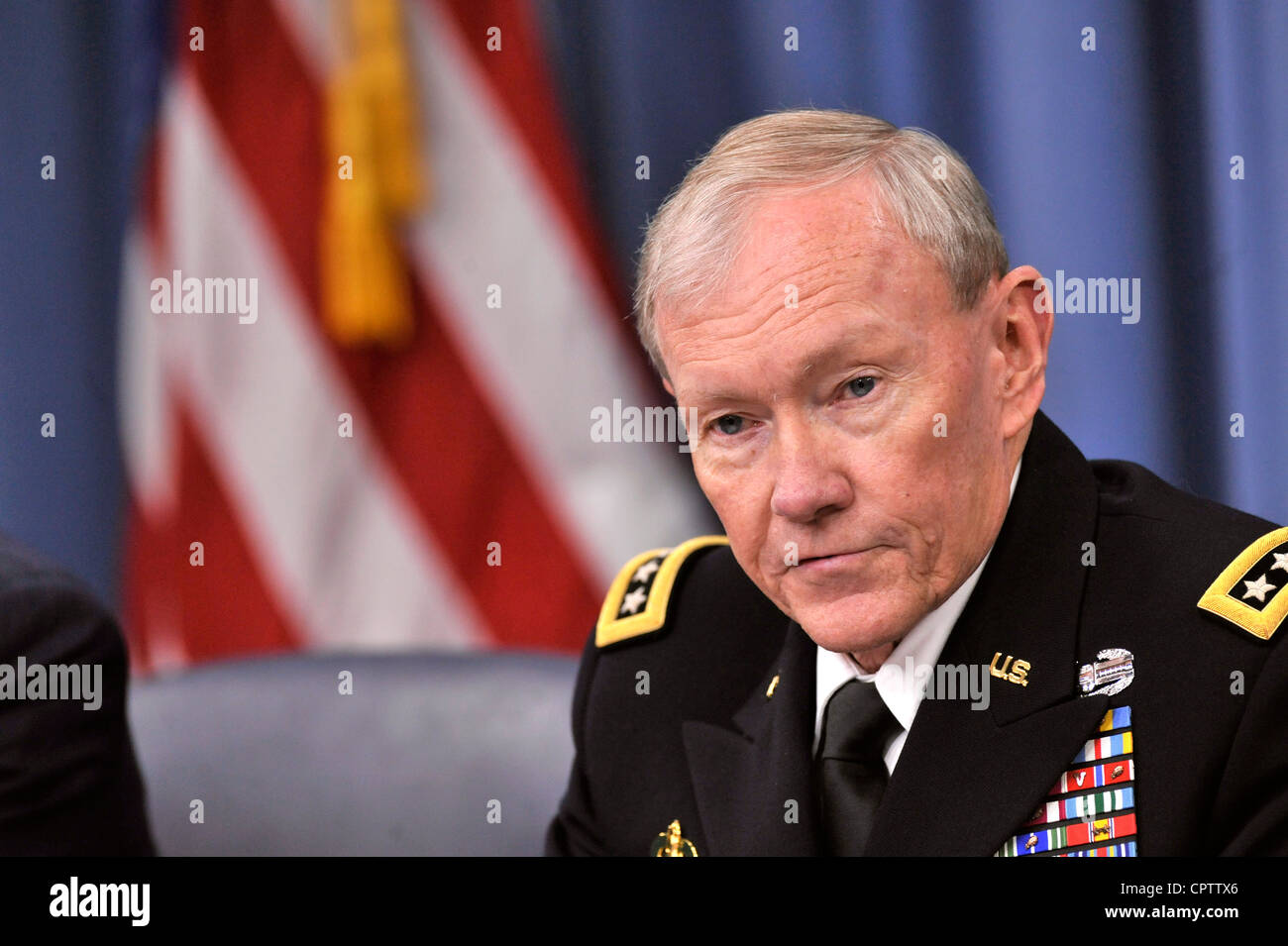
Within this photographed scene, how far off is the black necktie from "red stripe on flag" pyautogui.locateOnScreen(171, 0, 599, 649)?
101cm

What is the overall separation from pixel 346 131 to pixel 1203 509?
1.52 meters

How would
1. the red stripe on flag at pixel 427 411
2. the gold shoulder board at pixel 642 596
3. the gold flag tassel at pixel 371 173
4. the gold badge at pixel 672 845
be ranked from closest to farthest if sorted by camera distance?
the gold badge at pixel 672 845 < the gold shoulder board at pixel 642 596 < the gold flag tassel at pixel 371 173 < the red stripe on flag at pixel 427 411

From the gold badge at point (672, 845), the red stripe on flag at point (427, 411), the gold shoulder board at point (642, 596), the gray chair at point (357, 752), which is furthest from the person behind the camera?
the red stripe on flag at point (427, 411)

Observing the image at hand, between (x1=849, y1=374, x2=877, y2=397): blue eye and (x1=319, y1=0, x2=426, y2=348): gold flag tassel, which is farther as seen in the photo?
(x1=319, y1=0, x2=426, y2=348): gold flag tassel

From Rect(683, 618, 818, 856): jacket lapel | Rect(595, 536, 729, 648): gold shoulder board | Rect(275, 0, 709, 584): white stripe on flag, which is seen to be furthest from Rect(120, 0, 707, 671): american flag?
Rect(683, 618, 818, 856): jacket lapel

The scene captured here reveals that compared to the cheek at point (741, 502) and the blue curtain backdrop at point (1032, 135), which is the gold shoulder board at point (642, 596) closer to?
the cheek at point (741, 502)

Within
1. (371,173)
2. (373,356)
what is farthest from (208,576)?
(371,173)

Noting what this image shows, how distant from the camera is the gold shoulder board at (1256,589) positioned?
1.15 m

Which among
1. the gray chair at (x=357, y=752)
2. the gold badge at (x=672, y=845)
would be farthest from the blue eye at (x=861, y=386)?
the gray chair at (x=357, y=752)

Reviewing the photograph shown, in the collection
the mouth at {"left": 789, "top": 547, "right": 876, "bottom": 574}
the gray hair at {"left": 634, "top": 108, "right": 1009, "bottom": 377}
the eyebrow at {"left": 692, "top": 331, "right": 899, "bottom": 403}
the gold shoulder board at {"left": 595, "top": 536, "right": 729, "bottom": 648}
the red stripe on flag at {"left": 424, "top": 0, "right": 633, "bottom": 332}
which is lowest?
the gold shoulder board at {"left": 595, "top": 536, "right": 729, "bottom": 648}

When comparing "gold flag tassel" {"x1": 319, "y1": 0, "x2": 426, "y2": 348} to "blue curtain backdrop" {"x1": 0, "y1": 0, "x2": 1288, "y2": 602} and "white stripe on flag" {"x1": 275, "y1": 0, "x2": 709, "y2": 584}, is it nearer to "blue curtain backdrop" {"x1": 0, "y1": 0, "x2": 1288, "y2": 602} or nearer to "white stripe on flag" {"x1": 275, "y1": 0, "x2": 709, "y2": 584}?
"white stripe on flag" {"x1": 275, "y1": 0, "x2": 709, "y2": 584}

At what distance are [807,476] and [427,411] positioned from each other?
130cm

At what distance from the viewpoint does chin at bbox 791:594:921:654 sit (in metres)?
1.21

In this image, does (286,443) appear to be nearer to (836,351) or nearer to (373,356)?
(373,356)
